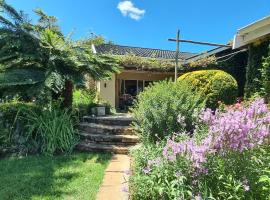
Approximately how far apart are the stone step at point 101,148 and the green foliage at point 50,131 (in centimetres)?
22

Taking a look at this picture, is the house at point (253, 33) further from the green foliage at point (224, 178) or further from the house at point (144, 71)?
the green foliage at point (224, 178)

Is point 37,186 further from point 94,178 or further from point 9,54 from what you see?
point 9,54

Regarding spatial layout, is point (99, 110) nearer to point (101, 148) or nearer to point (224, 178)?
point (101, 148)

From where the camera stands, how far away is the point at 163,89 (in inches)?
277

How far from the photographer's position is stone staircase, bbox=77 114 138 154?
8594 millimetres

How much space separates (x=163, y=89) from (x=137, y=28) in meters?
21.4

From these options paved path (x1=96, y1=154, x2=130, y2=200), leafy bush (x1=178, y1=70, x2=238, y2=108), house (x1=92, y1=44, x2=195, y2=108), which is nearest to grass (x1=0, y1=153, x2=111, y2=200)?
paved path (x1=96, y1=154, x2=130, y2=200)

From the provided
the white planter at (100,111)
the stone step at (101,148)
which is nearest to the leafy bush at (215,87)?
the stone step at (101,148)

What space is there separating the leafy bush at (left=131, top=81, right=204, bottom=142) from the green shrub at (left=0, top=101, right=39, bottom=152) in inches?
138

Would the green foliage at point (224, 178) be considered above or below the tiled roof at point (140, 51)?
below

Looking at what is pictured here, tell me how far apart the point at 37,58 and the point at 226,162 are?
699cm

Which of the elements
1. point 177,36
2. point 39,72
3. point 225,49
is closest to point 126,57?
point 177,36

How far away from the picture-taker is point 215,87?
987 cm

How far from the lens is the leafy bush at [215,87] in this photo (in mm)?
9789
